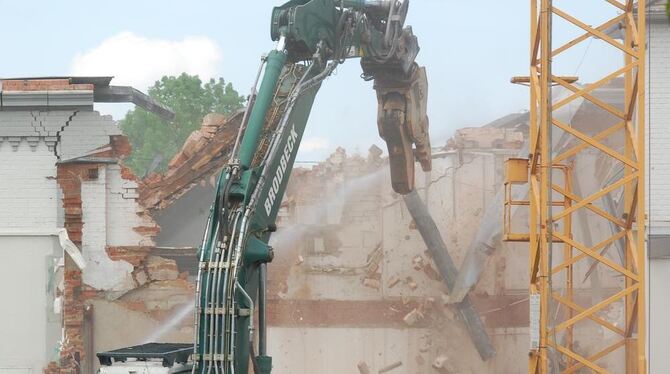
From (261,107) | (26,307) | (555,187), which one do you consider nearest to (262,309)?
(261,107)

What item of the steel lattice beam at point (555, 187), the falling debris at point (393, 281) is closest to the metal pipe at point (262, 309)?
the steel lattice beam at point (555, 187)

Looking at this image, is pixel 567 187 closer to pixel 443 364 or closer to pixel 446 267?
pixel 446 267

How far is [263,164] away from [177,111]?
42.7 metres

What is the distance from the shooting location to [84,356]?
19969mm

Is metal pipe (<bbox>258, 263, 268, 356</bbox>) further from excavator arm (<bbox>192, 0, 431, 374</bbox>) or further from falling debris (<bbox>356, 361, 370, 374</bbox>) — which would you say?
falling debris (<bbox>356, 361, 370, 374</bbox>)

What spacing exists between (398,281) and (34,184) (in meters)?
6.43

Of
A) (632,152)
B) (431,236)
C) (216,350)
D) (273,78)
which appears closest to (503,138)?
(431,236)

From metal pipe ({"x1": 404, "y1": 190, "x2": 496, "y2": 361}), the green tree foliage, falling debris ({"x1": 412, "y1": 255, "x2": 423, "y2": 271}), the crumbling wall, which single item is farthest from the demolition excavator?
the green tree foliage

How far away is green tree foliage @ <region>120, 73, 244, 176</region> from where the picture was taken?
52656 mm

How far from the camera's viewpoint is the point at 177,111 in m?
55.2

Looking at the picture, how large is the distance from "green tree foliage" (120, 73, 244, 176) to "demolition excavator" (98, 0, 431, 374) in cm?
3614

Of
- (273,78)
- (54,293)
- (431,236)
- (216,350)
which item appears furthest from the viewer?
(431,236)

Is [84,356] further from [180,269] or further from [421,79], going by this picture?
[421,79]

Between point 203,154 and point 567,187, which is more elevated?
point 203,154
